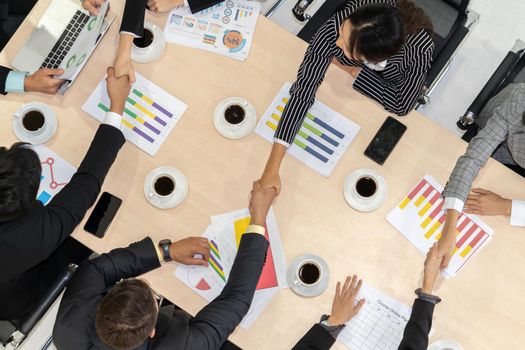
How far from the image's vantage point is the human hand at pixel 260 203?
170 cm

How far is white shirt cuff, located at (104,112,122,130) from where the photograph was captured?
1.73 meters

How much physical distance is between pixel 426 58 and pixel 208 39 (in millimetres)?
737

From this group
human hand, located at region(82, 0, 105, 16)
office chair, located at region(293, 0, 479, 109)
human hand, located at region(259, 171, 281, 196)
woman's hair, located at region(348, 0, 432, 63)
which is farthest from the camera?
office chair, located at region(293, 0, 479, 109)

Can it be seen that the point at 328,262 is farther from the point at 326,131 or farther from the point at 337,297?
the point at 326,131

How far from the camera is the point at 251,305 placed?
1.69 meters

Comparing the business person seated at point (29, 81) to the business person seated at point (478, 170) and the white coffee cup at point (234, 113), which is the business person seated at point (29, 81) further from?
the business person seated at point (478, 170)

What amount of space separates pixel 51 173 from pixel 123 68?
416 mm

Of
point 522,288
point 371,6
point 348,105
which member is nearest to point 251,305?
point 348,105

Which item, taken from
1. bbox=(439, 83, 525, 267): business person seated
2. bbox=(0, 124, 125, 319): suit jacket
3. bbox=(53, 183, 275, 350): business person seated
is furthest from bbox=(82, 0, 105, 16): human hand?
bbox=(439, 83, 525, 267): business person seated

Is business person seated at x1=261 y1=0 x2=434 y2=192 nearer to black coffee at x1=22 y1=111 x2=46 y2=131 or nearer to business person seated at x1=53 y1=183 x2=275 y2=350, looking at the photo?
business person seated at x1=53 y1=183 x2=275 y2=350

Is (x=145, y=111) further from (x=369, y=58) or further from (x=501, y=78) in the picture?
(x=501, y=78)

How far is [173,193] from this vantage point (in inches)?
68.8

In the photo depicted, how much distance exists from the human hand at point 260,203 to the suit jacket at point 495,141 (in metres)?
0.55

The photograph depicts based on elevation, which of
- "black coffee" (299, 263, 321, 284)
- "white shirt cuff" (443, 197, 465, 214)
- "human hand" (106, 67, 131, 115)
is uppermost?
"white shirt cuff" (443, 197, 465, 214)
